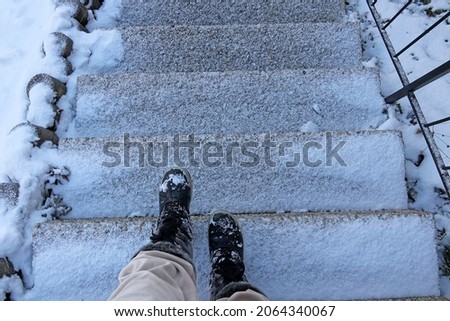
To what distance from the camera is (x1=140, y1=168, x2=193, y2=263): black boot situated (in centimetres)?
132

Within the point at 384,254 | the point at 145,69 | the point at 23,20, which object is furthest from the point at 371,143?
the point at 23,20

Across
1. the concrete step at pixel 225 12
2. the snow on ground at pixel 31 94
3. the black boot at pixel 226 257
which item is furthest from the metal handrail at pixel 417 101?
the snow on ground at pixel 31 94

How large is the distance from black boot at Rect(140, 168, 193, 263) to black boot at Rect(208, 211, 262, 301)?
3.8 inches

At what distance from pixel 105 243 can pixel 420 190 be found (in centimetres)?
124

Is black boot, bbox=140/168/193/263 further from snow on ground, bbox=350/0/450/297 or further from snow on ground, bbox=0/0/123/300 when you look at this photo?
snow on ground, bbox=350/0/450/297

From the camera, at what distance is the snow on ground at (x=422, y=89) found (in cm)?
155

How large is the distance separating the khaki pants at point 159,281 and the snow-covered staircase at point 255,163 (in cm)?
18

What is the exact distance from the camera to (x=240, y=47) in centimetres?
183

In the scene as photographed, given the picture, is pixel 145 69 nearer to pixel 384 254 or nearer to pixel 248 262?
pixel 248 262

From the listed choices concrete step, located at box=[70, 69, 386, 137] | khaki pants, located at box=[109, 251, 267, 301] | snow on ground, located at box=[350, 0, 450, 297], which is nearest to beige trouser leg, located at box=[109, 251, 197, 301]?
khaki pants, located at box=[109, 251, 267, 301]

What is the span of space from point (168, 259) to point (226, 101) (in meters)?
0.73

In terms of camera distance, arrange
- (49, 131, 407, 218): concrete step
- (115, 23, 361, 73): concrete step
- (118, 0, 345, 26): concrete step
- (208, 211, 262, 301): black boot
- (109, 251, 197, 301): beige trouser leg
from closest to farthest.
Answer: (109, 251, 197, 301): beige trouser leg → (208, 211, 262, 301): black boot → (49, 131, 407, 218): concrete step → (115, 23, 361, 73): concrete step → (118, 0, 345, 26): concrete step

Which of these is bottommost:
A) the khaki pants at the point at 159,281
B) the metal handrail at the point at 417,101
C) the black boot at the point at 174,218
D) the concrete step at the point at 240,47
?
the khaki pants at the point at 159,281

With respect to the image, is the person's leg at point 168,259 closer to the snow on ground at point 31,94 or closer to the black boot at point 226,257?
the black boot at point 226,257
